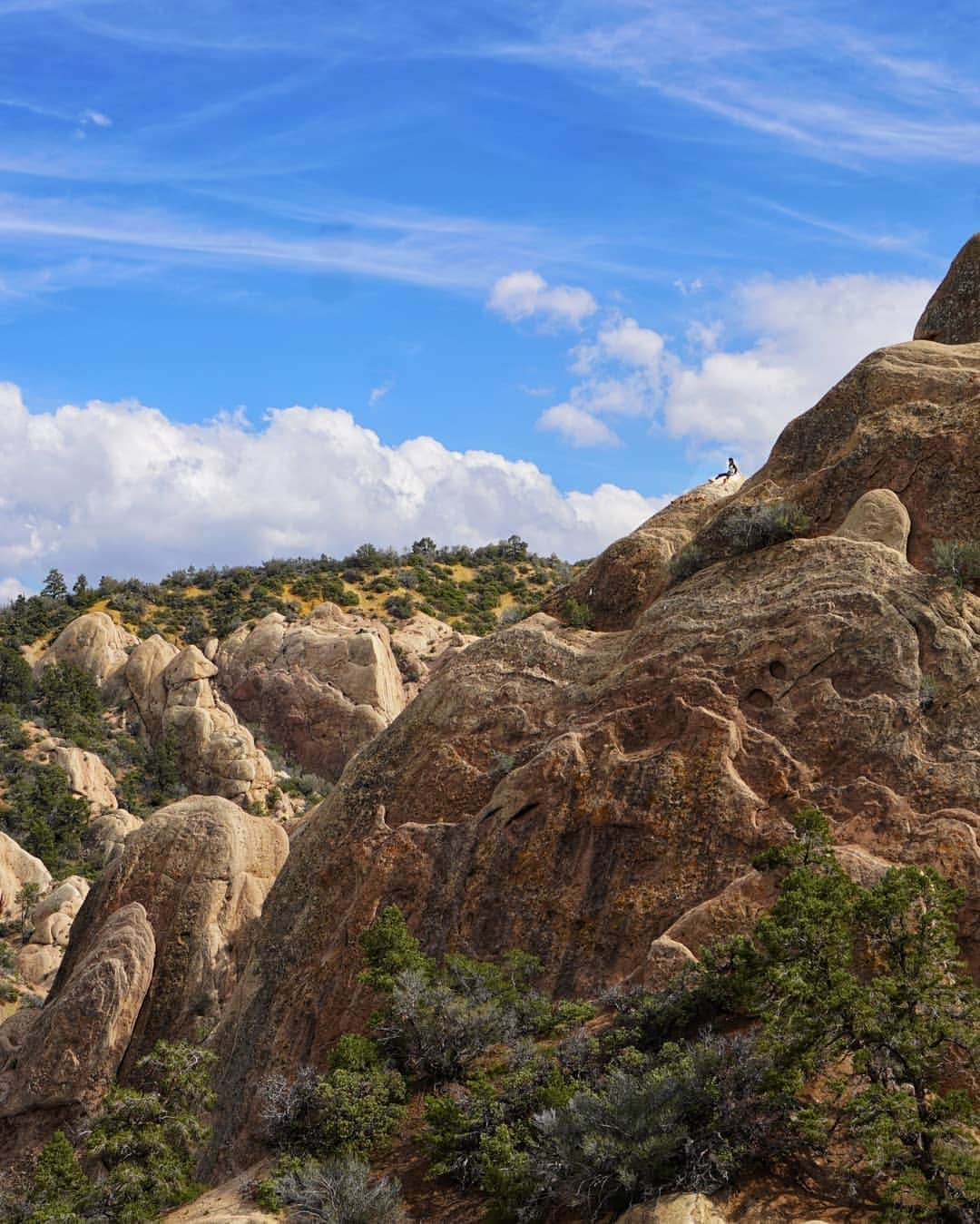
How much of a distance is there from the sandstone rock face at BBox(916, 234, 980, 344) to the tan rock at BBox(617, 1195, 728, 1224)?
1687 centimetres

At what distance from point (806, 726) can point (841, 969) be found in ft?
15.3

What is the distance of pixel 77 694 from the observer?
59125 millimetres

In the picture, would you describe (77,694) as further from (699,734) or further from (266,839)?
(699,734)

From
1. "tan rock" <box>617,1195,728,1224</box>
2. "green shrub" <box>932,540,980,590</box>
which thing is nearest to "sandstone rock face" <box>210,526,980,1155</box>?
"green shrub" <box>932,540,980,590</box>

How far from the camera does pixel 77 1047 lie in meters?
22.2

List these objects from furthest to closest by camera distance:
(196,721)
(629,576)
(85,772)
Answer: (196,721)
(85,772)
(629,576)

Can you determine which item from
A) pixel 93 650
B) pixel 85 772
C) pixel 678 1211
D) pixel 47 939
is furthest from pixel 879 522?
pixel 93 650

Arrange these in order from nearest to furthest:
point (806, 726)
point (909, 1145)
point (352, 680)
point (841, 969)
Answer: point (909, 1145) → point (841, 969) → point (806, 726) → point (352, 680)

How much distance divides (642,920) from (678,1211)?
4.86 m

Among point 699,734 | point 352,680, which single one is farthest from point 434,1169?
point 352,680

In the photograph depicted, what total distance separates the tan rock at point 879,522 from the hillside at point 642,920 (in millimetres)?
47

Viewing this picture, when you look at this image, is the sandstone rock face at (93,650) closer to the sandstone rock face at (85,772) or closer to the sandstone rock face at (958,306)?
the sandstone rock face at (85,772)

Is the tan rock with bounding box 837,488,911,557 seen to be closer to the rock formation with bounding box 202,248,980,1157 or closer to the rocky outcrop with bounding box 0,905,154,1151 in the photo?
the rock formation with bounding box 202,248,980,1157

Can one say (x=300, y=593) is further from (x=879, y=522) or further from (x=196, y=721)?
(x=879, y=522)
